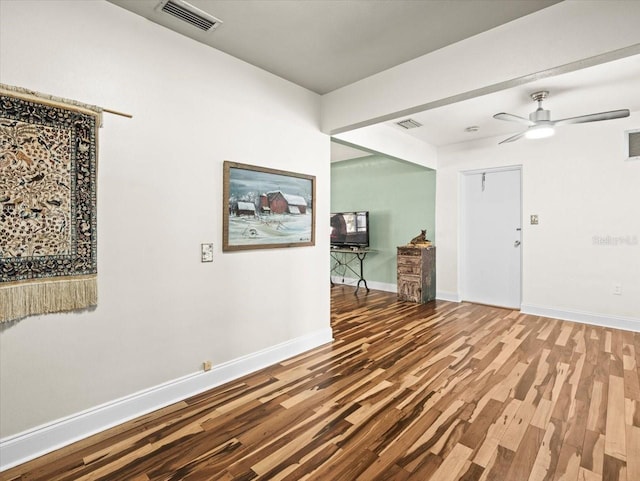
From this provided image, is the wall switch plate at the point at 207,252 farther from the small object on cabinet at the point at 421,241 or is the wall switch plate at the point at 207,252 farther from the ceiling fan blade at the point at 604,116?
the small object on cabinet at the point at 421,241

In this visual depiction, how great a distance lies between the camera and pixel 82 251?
193 cm

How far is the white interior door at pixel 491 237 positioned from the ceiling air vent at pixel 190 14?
4652 millimetres

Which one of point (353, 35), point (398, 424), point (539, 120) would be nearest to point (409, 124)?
point (539, 120)

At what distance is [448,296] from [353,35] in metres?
4.61

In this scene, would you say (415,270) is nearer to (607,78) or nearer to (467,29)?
(607,78)

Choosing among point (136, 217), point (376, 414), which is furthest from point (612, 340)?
point (136, 217)

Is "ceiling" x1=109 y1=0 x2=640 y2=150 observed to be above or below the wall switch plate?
above

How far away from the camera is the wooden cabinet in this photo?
17.8 feet

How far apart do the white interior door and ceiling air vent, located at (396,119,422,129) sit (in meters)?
1.64

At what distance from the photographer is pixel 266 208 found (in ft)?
9.59

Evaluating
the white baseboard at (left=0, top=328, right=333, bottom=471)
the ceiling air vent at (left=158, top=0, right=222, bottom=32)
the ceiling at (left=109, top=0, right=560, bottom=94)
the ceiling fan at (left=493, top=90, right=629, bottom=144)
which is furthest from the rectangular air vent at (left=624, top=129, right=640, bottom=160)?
the ceiling air vent at (left=158, top=0, right=222, bottom=32)

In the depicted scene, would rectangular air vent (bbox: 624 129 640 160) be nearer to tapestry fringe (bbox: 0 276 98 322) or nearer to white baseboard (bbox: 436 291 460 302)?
white baseboard (bbox: 436 291 460 302)

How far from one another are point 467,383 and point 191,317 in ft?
7.36

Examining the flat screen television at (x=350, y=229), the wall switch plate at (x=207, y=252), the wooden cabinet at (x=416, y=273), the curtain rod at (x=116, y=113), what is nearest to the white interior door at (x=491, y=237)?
the wooden cabinet at (x=416, y=273)
